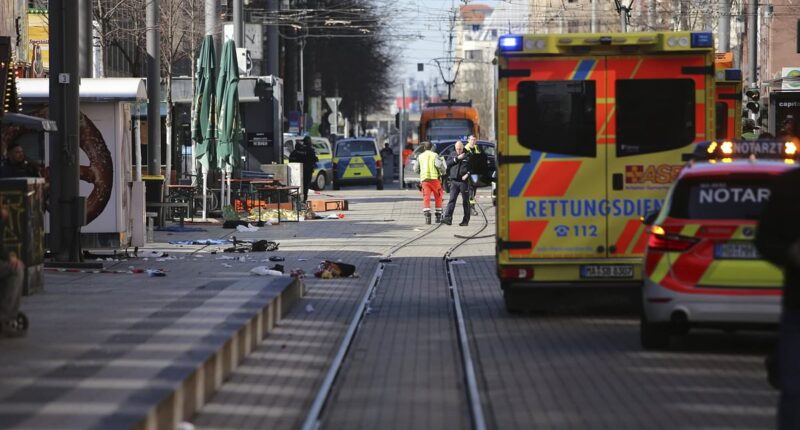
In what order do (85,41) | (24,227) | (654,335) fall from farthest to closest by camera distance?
(85,41), (24,227), (654,335)

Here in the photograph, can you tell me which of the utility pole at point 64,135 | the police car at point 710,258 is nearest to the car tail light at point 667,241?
the police car at point 710,258

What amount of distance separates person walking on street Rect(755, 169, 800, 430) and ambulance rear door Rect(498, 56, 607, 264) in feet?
27.2

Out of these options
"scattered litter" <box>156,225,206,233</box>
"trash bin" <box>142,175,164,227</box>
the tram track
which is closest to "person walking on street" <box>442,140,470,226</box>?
"scattered litter" <box>156,225,206,233</box>

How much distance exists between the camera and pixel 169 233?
99.6ft

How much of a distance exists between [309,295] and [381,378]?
6.98 metres

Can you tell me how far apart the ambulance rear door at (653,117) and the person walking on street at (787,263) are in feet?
27.7

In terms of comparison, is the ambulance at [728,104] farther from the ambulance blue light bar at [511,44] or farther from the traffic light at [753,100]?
the ambulance blue light bar at [511,44]

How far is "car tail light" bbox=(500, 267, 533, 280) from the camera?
51.7 feet

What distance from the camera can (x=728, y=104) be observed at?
28422 mm

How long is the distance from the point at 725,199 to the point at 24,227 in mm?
7610

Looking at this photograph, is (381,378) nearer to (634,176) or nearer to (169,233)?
(634,176)

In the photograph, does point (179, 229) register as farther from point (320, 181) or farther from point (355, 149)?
point (320, 181)

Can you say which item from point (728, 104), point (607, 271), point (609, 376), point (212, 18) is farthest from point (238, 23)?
point (609, 376)

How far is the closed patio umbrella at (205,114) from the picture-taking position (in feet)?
110
